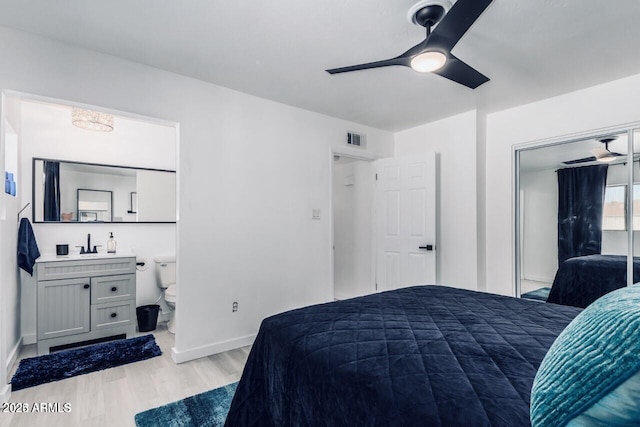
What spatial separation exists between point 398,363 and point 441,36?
60.2 inches

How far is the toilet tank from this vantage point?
367 centimetres

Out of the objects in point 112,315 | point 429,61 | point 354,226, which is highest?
point 429,61

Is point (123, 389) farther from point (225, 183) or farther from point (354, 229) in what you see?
point (354, 229)

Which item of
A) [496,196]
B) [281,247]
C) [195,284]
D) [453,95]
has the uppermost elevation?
[453,95]

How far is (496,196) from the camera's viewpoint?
3.64 metres

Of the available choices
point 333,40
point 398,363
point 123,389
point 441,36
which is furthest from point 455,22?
point 123,389

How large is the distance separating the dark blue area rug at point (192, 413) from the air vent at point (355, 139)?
9.74 ft

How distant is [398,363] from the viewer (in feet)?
3.49

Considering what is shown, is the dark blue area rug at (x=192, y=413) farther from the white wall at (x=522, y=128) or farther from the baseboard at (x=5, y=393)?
the white wall at (x=522, y=128)

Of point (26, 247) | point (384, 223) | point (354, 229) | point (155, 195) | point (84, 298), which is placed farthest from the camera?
point (354, 229)

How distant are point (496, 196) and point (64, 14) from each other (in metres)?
4.08

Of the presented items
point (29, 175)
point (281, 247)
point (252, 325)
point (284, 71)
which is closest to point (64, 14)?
point (284, 71)

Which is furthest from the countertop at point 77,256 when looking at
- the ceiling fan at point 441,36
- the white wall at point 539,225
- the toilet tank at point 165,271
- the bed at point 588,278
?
the bed at point 588,278

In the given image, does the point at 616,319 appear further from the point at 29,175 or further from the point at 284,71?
the point at 29,175
